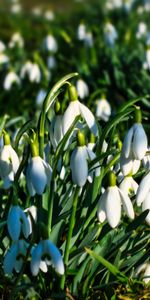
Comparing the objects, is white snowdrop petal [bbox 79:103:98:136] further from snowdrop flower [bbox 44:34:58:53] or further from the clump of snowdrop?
snowdrop flower [bbox 44:34:58:53]

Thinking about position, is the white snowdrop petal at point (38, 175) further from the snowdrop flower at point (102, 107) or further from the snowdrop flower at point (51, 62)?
the snowdrop flower at point (51, 62)

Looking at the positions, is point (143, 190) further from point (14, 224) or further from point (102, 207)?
point (14, 224)

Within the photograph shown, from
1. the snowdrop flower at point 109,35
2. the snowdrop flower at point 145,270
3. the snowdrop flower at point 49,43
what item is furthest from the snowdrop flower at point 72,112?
the snowdrop flower at point 49,43

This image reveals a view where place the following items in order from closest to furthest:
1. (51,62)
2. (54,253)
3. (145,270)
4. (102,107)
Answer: (54,253), (145,270), (102,107), (51,62)

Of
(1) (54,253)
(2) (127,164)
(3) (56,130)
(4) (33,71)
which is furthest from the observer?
(4) (33,71)

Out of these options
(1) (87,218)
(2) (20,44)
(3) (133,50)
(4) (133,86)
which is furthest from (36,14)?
(1) (87,218)

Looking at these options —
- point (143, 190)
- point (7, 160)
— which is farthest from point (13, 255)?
point (143, 190)
